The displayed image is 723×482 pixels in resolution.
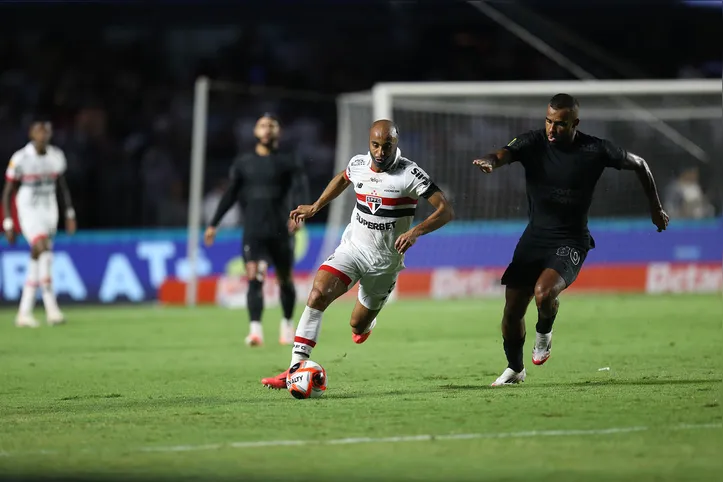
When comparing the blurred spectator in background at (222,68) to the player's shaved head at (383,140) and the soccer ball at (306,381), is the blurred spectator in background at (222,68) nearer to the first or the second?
the player's shaved head at (383,140)

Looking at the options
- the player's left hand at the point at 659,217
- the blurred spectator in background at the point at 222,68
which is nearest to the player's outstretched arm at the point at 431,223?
the player's left hand at the point at 659,217

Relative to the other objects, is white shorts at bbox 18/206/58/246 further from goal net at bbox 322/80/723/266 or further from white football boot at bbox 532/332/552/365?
→ white football boot at bbox 532/332/552/365

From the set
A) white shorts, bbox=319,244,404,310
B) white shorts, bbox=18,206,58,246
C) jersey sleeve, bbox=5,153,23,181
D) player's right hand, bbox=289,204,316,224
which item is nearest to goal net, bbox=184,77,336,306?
white shorts, bbox=18,206,58,246

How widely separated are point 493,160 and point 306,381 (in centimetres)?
213

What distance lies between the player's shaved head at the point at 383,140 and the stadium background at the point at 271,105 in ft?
38.0

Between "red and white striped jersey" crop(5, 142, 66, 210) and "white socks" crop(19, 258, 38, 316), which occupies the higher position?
"red and white striped jersey" crop(5, 142, 66, 210)

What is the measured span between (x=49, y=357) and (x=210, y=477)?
8035 mm

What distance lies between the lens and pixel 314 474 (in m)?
6.28

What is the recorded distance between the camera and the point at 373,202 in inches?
388

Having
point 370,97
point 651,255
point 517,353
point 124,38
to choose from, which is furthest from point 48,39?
Answer: point 517,353

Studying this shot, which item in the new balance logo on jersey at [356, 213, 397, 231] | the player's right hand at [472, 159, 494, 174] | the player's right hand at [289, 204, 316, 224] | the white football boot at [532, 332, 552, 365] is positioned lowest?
the white football boot at [532, 332, 552, 365]

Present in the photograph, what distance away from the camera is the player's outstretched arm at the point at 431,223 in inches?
366

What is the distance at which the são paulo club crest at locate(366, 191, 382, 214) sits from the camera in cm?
981

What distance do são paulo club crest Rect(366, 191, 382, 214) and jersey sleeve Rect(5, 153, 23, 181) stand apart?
9247mm
